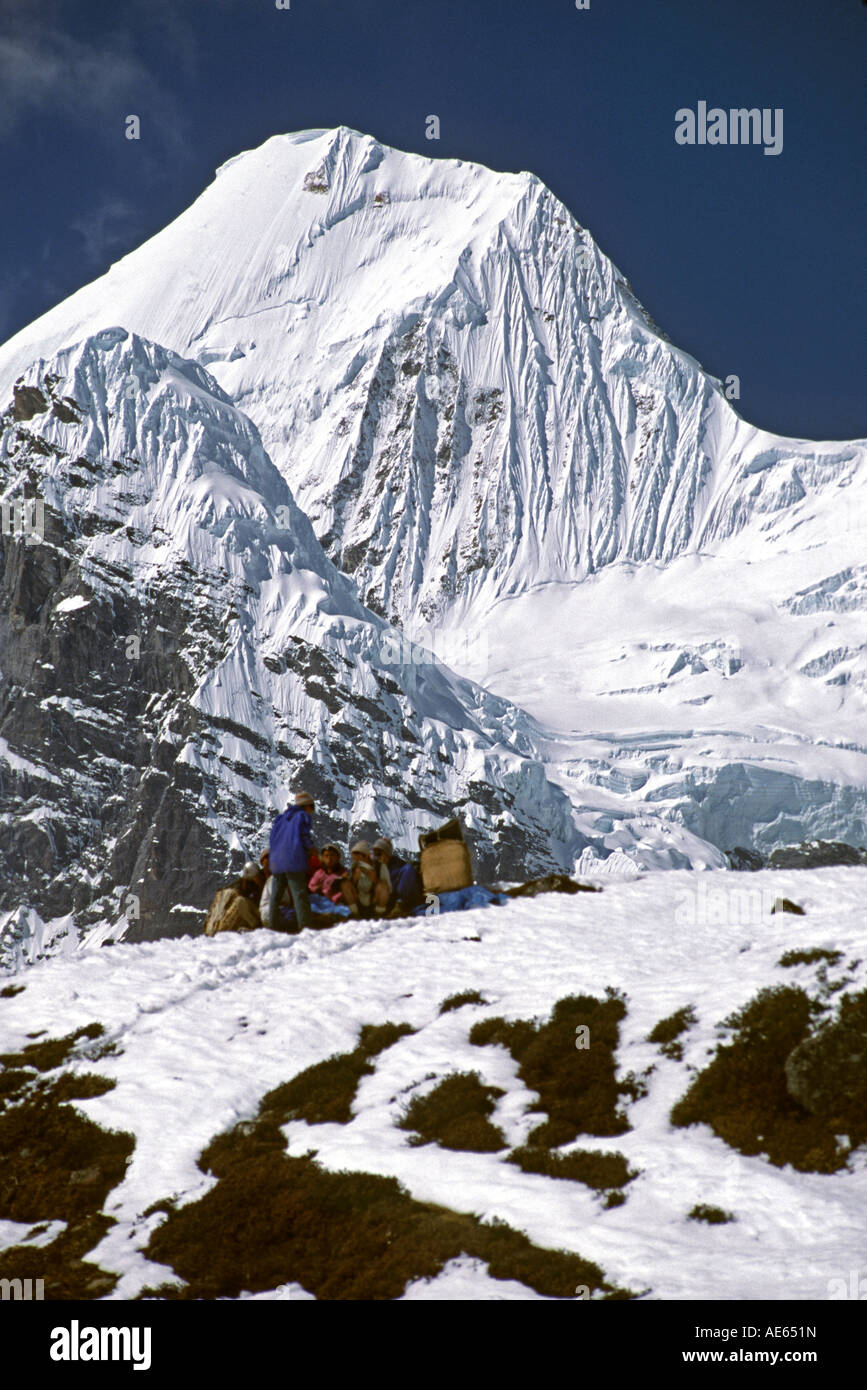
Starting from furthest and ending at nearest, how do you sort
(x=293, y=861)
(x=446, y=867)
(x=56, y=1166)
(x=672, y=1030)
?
(x=446, y=867), (x=293, y=861), (x=672, y=1030), (x=56, y=1166)

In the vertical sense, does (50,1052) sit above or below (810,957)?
below

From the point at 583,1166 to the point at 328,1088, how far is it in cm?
452

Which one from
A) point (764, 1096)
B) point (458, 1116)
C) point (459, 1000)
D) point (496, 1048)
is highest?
point (459, 1000)

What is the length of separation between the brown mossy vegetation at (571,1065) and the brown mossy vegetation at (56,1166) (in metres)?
5.76

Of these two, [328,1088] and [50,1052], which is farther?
[50,1052]

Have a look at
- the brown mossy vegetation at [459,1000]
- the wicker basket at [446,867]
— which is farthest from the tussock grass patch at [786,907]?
the wicker basket at [446,867]

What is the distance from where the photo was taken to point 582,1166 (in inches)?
612

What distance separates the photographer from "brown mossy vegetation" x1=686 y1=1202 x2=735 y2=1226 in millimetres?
14077

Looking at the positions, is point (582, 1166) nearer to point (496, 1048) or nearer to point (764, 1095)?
point (764, 1095)

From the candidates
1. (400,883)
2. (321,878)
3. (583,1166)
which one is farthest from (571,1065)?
(321,878)

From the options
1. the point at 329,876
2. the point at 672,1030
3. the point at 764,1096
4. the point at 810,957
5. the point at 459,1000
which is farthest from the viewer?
the point at 329,876
